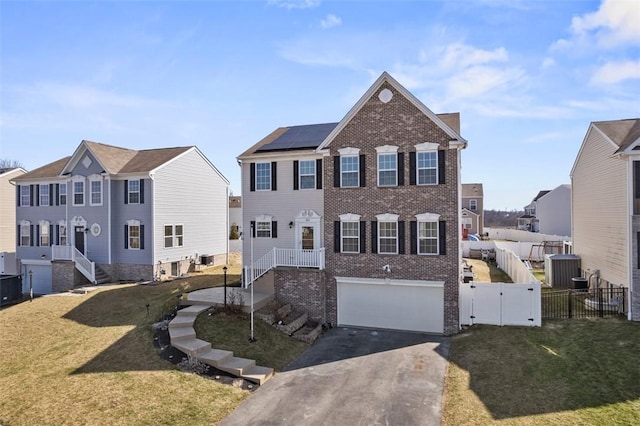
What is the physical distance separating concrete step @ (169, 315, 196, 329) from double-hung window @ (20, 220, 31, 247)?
805 inches

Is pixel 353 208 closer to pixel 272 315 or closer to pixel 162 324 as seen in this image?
pixel 272 315

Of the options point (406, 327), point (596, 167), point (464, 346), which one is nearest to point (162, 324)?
point (406, 327)

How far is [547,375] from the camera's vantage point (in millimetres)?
11547

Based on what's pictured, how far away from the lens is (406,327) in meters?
17.4

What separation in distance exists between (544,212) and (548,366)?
47464mm

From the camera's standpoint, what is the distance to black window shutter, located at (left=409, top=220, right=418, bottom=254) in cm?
1717

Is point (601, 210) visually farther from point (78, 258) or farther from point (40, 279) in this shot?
point (40, 279)

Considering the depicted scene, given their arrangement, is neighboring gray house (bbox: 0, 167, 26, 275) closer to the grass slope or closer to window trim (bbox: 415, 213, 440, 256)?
the grass slope

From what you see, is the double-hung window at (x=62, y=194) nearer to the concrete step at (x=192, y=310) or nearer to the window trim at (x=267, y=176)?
the window trim at (x=267, y=176)

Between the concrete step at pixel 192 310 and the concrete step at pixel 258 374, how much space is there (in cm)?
429

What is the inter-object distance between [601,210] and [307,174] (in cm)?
1450

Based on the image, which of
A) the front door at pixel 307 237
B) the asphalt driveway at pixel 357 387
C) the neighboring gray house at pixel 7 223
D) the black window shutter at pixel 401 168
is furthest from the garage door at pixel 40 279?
the black window shutter at pixel 401 168

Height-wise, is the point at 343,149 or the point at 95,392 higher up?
the point at 343,149

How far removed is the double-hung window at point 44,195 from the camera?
27891mm
